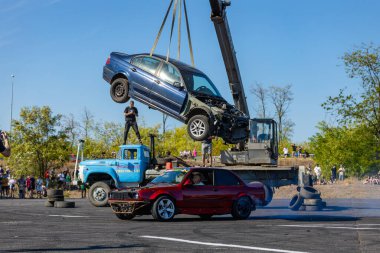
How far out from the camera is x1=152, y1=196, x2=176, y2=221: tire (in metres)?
13.7

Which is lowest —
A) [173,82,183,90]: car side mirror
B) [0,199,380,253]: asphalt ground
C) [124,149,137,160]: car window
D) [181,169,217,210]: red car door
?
[0,199,380,253]: asphalt ground

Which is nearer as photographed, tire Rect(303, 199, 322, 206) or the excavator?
the excavator

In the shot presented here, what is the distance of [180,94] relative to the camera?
727 inches

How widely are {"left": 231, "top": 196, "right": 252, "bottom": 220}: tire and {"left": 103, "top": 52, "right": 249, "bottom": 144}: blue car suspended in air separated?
3822 millimetres

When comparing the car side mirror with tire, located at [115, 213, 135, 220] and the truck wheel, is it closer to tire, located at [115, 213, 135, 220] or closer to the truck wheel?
the truck wheel

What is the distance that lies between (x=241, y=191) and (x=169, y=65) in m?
5.51

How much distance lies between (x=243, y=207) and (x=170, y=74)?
560 centimetres

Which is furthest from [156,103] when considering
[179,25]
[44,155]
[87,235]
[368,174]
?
[44,155]

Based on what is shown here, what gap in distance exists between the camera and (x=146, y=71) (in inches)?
750

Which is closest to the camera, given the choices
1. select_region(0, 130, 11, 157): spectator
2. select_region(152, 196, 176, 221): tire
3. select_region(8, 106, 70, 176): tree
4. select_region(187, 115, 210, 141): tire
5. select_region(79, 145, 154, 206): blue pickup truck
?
select_region(0, 130, 11, 157): spectator

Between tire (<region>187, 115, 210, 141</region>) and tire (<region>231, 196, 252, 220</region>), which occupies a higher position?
tire (<region>187, 115, 210, 141</region>)

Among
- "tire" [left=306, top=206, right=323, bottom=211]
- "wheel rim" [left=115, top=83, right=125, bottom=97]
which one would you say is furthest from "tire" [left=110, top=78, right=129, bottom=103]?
"tire" [left=306, top=206, right=323, bottom=211]

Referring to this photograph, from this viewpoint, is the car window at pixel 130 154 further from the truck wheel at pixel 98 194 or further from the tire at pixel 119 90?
the tire at pixel 119 90

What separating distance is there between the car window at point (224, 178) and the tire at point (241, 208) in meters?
0.46
